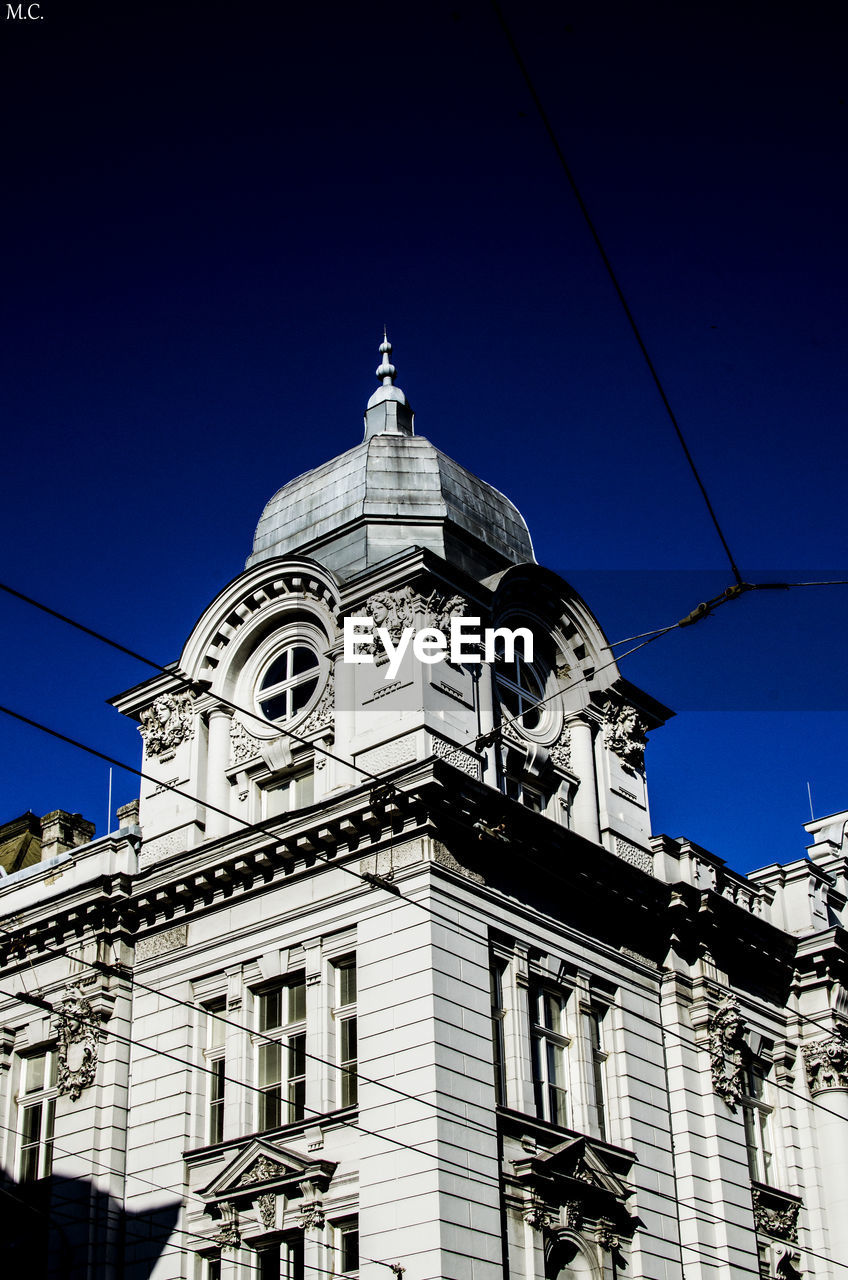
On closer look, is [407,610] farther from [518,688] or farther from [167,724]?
[167,724]

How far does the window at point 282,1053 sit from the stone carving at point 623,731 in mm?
9188

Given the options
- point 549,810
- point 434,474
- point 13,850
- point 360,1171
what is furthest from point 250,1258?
point 13,850

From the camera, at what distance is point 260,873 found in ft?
104

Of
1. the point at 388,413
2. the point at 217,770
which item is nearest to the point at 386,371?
the point at 388,413

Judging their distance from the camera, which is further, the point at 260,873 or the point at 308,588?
the point at 308,588

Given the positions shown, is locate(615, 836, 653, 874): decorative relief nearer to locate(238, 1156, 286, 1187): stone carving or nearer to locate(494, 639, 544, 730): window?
locate(494, 639, 544, 730): window

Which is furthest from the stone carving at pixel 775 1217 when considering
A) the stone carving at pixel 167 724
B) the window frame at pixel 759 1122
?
the stone carving at pixel 167 724

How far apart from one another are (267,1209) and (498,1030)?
4.92 metres

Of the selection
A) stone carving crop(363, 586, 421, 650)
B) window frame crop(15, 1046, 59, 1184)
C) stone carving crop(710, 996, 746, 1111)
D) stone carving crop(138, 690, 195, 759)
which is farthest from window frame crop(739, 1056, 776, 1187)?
window frame crop(15, 1046, 59, 1184)

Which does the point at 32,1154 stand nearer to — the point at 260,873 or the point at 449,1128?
the point at 260,873

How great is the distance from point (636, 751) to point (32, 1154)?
14.8 m

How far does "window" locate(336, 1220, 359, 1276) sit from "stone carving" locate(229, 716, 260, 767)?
983 cm

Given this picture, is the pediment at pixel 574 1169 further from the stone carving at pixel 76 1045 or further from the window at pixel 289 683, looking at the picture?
the window at pixel 289 683

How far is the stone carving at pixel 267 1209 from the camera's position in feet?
93.2
